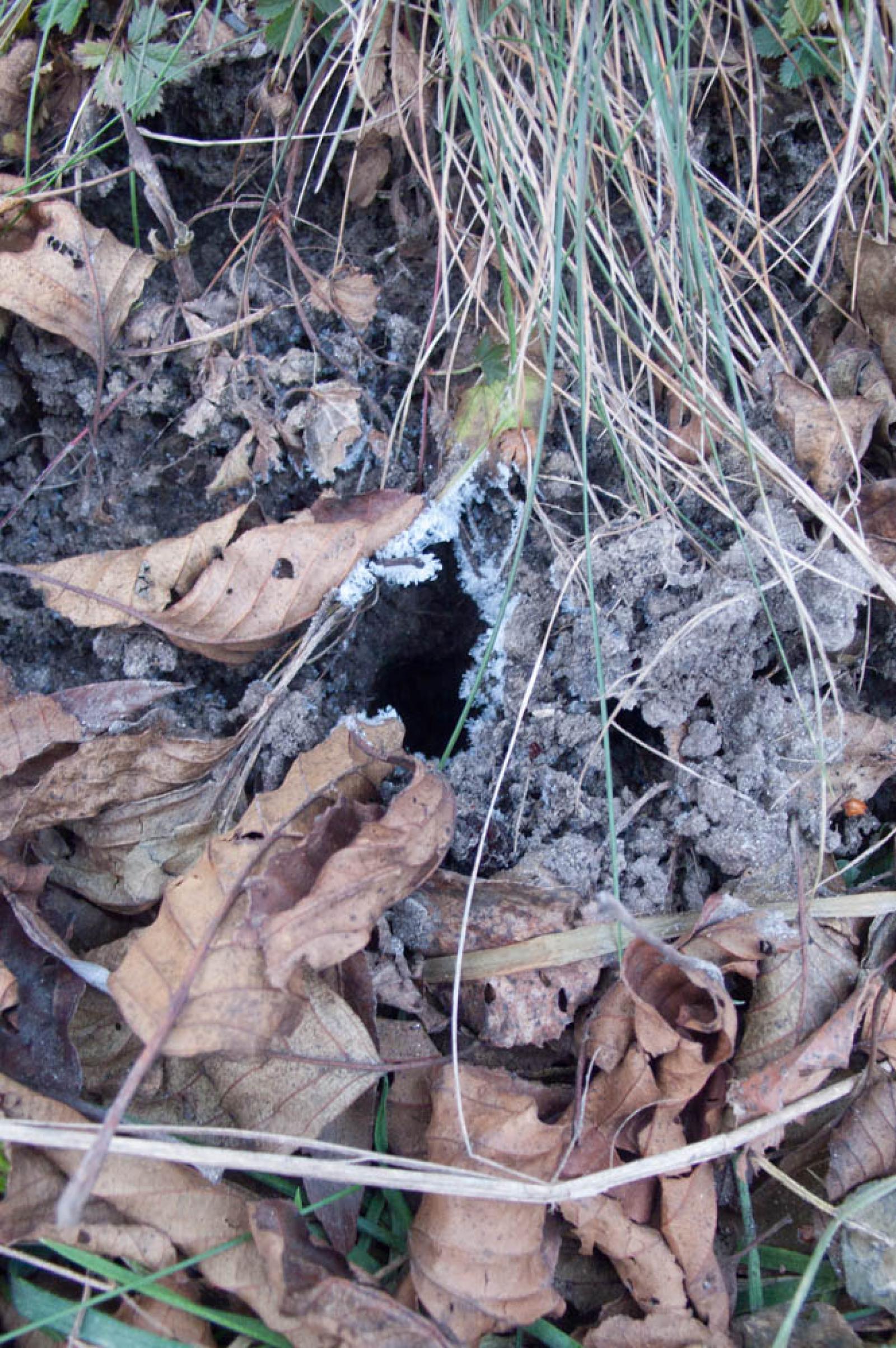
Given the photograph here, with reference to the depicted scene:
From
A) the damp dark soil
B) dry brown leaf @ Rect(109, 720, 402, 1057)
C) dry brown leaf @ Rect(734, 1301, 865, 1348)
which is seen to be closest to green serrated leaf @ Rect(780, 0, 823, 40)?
the damp dark soil

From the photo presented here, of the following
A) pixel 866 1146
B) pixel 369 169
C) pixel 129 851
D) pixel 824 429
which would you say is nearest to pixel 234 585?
pixel 129 851

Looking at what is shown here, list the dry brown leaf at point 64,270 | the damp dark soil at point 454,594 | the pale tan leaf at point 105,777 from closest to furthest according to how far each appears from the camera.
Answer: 1. the pale tan leaf at point 105,777
2. the damp dark soil at point 454,594
3. the dry brown leaf at point 64,270

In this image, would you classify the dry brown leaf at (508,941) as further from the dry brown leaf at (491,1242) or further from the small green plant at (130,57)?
the small green plant at (130,57)

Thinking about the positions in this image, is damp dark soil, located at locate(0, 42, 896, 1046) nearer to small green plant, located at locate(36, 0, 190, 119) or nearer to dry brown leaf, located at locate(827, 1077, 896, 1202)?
small green plant, located at locate(36, 0, 190, 119)

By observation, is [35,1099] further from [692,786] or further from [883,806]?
[883,806]


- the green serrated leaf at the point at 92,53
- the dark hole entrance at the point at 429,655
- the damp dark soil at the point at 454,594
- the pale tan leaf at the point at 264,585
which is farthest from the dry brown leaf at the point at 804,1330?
the green serrated leaf at the point at 92,53

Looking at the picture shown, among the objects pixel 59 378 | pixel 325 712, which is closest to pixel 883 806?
pixel 325 712
